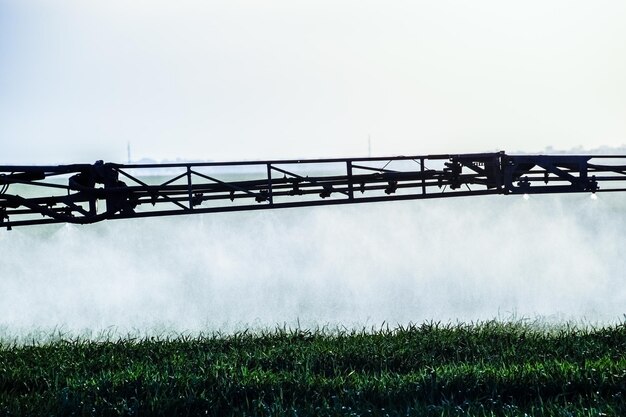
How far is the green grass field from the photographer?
12.2 m

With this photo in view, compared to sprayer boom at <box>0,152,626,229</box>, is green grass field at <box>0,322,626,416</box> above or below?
below

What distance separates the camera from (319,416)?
11484 mm

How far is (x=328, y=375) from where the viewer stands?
562 inches

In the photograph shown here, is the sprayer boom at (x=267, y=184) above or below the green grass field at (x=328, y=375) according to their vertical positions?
above

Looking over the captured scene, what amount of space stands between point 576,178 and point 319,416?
11.5 meters

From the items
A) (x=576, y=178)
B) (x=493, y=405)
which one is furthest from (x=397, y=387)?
(x=576, y=178)

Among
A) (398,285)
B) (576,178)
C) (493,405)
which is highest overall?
(576,178)

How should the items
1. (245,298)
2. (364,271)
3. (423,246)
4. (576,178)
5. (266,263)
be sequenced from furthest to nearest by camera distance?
(423,246), (266,263), (364,271), (245,298), (576,178)

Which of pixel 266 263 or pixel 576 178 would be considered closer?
pixel 576 178

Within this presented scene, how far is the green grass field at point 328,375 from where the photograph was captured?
12.2 meters

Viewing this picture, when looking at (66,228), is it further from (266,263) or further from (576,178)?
(576,178)

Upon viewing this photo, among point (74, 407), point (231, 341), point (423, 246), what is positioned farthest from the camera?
point (423, 246)

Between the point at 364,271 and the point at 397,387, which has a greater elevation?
the point at 397,387

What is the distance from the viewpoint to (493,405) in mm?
12016
